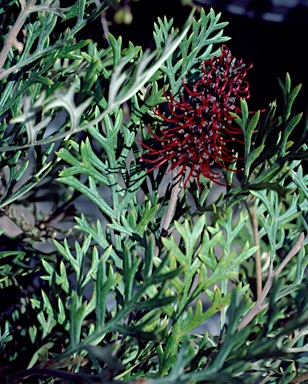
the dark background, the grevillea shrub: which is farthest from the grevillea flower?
the dark background

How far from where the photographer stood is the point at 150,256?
0.78ft

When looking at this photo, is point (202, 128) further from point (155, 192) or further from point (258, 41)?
point (258, 41)

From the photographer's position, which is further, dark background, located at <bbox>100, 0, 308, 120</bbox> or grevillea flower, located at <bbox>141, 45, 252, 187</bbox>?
dark background, located at <bbox>100, 0, 308, 120</bbox>

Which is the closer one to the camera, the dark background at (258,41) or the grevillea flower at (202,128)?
the grevillea flower at (202,128)

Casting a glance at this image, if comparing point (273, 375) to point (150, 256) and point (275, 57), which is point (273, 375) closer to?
point (150, 256)

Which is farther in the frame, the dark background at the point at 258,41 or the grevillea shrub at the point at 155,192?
the dark background at the point at 258,41

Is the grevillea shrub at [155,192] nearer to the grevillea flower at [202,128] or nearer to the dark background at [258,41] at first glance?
the grevillea flower at [202,128]

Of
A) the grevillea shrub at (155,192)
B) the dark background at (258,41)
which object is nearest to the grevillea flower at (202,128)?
the grevillea shrub at (155,192)

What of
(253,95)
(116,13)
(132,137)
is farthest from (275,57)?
(132,137)

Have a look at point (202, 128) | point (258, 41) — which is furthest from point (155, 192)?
point (258, 41)

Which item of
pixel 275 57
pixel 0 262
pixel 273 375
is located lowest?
pixel 273 375

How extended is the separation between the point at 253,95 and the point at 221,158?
60 centimetres

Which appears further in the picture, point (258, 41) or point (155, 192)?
point (258, 41)

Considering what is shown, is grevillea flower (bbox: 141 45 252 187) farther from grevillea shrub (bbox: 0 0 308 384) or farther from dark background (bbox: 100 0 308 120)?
dark background (bbox: 100 0 308 120)
